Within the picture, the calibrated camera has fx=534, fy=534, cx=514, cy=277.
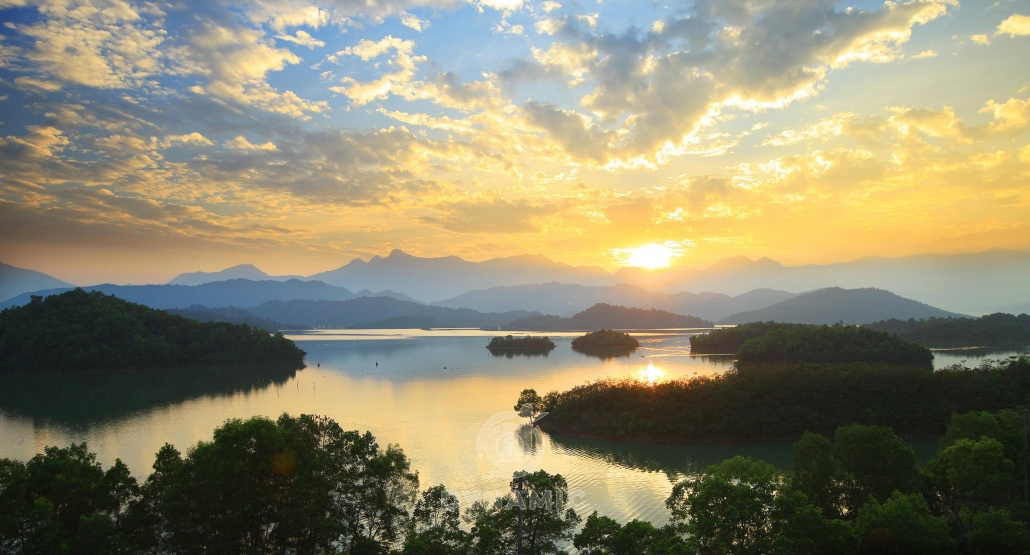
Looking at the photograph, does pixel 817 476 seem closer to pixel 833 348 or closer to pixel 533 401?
pixel 533 401

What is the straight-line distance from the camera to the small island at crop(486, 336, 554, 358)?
252 ft

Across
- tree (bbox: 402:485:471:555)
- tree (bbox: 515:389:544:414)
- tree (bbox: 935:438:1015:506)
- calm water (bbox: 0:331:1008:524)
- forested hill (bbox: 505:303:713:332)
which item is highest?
forested hill (bbox: 505:303:713:332)

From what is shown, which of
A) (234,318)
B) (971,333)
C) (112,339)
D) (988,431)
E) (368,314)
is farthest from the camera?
(368,314)

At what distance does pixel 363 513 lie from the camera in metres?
13.3

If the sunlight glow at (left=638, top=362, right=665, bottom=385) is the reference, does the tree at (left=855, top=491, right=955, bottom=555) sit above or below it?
above

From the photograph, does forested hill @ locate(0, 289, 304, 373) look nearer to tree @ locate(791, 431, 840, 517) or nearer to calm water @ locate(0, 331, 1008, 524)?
calm water @ locate(0, 331, 1008, 524)

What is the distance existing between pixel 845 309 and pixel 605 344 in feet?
264

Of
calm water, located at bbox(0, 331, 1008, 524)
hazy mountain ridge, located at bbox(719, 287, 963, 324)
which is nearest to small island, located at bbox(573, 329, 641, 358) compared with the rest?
calm water, located at bbox(0, 331, 1008, 524)

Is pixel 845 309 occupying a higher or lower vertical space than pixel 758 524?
higher

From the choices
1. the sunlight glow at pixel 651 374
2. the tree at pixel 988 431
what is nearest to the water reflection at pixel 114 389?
the sunlight glow at pixel 651 374

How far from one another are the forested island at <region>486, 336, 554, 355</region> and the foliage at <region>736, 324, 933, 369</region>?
28484 millimetres

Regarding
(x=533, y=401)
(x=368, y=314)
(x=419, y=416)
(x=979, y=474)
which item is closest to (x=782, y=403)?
(x=533, y=401)

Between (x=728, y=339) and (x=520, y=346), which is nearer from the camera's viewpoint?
(x=728, y=339)

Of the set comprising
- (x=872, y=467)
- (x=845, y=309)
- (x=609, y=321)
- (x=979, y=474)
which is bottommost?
(x=872, y=467)
